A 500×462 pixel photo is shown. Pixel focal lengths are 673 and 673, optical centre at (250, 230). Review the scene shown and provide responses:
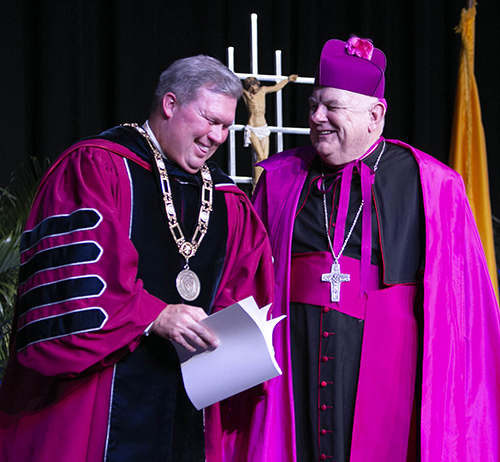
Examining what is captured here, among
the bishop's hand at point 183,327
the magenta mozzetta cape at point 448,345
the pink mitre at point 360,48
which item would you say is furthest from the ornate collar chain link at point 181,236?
the pink mitre at point 360,48

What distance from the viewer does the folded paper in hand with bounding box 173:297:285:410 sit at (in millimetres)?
1984

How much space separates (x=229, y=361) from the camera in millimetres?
2049

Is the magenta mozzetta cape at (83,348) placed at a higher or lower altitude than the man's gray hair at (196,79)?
lower

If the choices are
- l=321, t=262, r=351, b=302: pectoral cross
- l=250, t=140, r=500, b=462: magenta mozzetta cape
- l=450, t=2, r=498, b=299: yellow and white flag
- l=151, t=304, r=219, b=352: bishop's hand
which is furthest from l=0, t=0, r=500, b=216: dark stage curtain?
l=151, t=304, r=219, b=352: bishop's hand

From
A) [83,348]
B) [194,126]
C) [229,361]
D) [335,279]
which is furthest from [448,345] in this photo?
[83,348]

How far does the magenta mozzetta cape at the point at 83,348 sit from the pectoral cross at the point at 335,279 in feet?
2.51

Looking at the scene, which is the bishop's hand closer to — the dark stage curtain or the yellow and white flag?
the dark stage curtain

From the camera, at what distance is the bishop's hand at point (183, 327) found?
196cm

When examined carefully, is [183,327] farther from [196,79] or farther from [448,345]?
[448,345]

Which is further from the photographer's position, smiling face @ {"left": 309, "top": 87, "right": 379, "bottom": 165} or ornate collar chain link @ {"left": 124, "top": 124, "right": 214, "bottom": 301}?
smiling face @ {"left": 309, "top": 87, "right": 379, "bottom": 165}

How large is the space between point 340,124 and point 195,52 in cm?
224

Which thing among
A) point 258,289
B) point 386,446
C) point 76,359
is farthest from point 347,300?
point 76,359

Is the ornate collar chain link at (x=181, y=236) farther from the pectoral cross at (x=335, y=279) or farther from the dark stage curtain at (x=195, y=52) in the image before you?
the dark stage curtain at (x=195, y=52)

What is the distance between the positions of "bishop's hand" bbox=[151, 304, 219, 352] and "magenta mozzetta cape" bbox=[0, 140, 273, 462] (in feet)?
0.12
